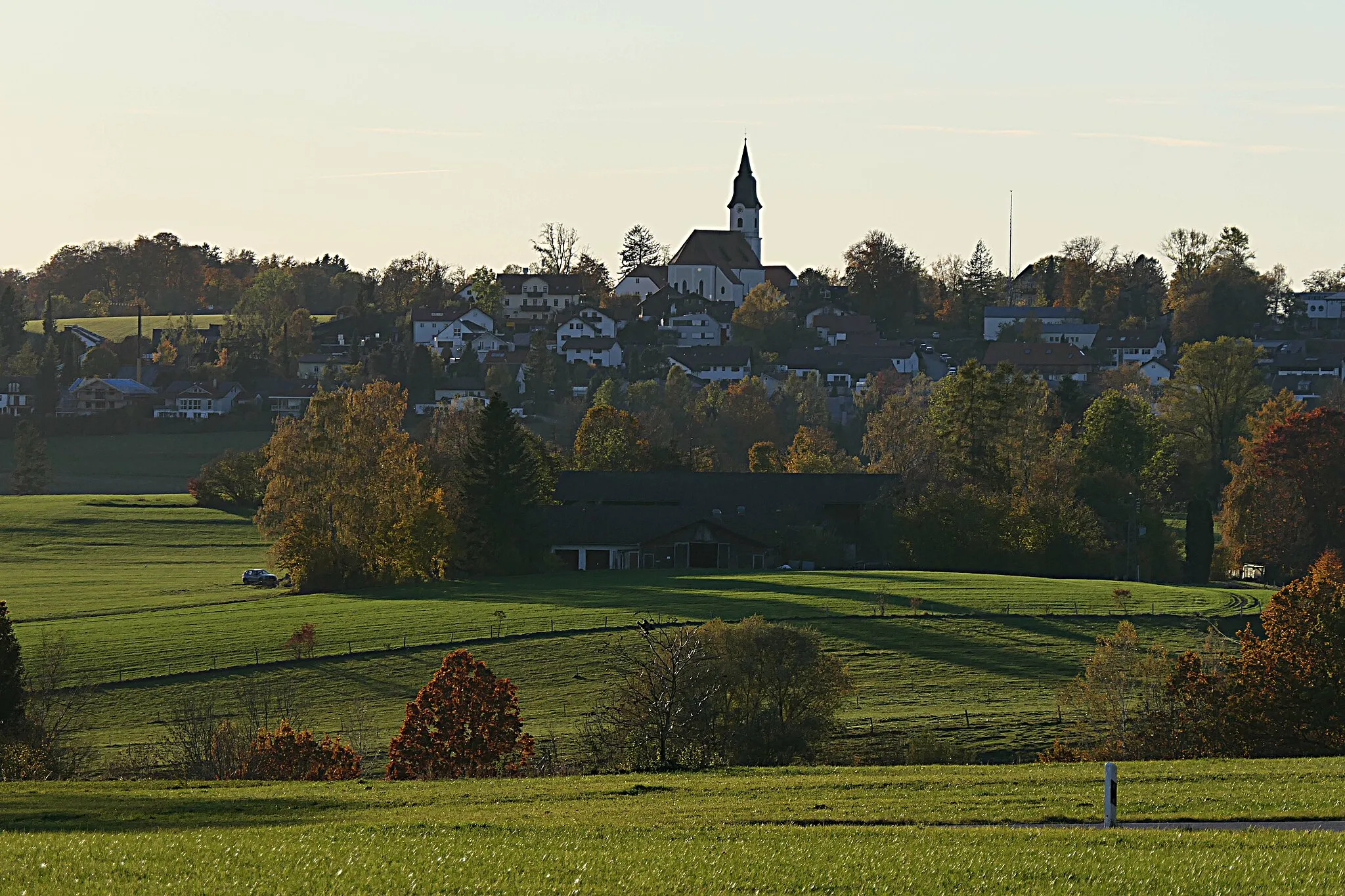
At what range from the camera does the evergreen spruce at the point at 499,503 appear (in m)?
73.2

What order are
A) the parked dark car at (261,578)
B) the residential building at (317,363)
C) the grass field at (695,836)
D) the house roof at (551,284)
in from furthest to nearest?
1. the house roof at (551,284)
2. the residential building at (317,363)
3. the parked dark car at (261,578)
4. the grass field at (695,836)

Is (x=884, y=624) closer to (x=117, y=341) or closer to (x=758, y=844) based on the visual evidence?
(x=758, y=844)

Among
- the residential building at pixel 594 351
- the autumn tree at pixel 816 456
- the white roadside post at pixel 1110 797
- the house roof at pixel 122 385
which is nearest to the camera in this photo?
the white roadside post at pixel 1110 797

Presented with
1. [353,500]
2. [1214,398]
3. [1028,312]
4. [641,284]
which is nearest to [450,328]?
[641,284]

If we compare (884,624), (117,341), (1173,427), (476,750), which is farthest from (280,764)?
(117,341)

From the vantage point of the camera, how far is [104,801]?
21.3 metres

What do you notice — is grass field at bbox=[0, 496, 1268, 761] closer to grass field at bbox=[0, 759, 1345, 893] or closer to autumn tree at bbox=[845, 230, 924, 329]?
grass field at bbox=[0, 759, 1345, 893]

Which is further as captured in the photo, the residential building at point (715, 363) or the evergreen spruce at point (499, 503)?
the residential building at point (715, 363)

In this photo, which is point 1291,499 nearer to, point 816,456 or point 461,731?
point 816,456

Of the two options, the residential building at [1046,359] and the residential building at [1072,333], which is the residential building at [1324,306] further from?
the residential building at [1046,359]

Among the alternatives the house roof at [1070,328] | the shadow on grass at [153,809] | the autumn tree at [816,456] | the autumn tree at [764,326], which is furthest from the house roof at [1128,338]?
the shadow on grass at [153,809]

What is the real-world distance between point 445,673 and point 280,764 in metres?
4.04

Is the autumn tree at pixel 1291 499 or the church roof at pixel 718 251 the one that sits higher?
the church roof at pixel 718 251

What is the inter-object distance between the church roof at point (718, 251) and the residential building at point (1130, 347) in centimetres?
4286
